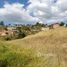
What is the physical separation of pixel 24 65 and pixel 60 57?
325 cm

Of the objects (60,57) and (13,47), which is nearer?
(60,57)

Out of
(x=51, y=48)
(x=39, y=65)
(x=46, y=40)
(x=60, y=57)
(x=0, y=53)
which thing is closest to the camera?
(x=39, y=65)

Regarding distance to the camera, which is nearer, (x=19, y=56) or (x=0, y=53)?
(x=19, y=56)

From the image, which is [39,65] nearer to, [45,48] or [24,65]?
[24,65]

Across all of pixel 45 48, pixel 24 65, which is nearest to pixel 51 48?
pixel 45 48

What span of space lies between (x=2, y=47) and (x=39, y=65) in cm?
587

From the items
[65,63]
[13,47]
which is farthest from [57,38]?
[65,63]

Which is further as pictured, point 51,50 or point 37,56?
point 51,50

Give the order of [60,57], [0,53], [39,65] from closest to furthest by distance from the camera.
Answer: [39,65] < [60,57] < [0,53]

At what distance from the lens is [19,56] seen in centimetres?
2106

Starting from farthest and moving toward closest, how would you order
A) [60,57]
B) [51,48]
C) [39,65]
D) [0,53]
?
[51,48]
[0,53]
[60,57]
[39,65]

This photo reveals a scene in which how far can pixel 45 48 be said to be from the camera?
2433 cm

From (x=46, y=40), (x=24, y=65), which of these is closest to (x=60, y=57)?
(x=24, y=65)

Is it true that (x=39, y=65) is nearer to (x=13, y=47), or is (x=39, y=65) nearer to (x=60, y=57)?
(x=60, y=57)
